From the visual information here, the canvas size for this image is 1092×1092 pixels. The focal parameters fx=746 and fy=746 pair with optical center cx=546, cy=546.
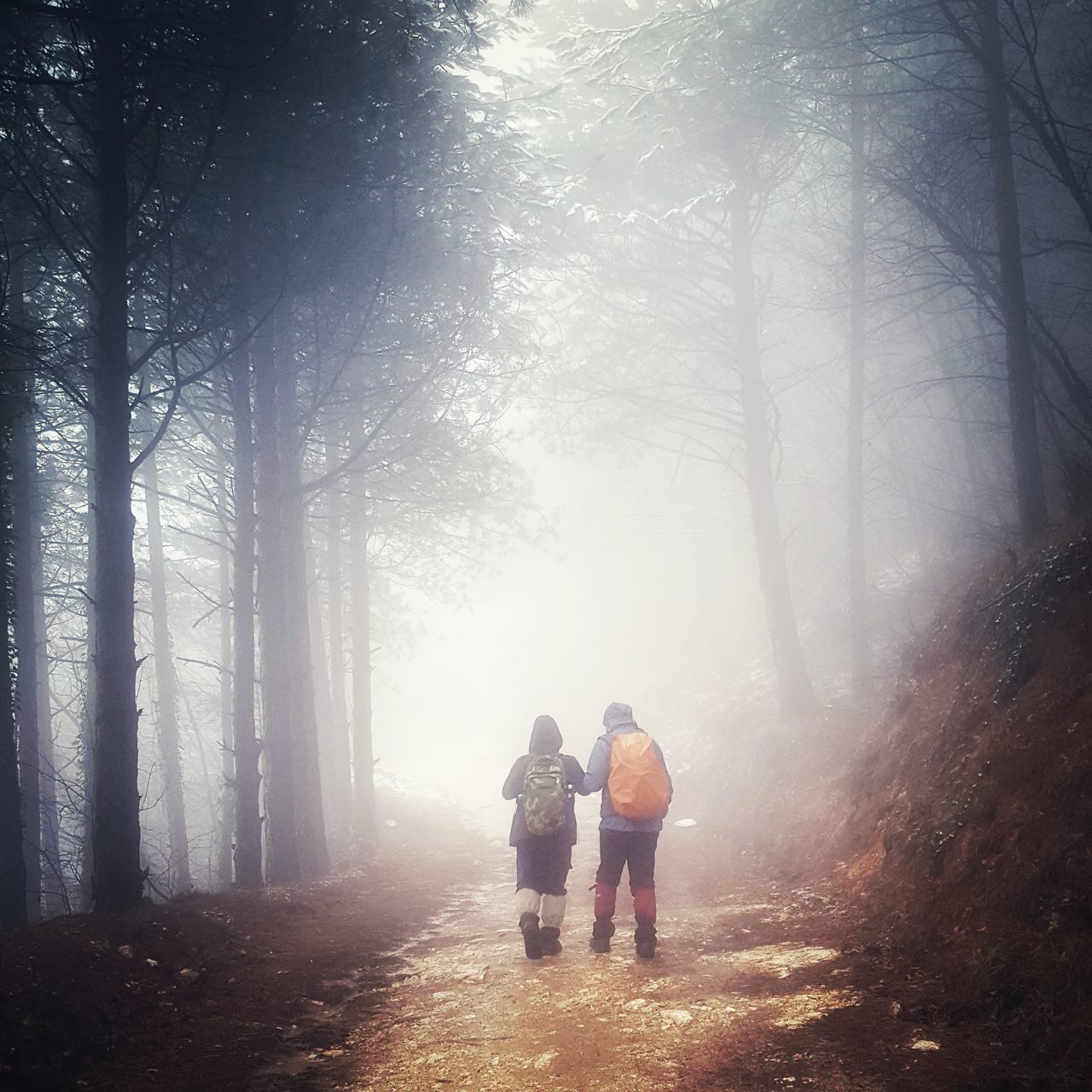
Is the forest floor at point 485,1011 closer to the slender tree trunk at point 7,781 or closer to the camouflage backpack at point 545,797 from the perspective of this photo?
the camouflage backpack at point 545,797

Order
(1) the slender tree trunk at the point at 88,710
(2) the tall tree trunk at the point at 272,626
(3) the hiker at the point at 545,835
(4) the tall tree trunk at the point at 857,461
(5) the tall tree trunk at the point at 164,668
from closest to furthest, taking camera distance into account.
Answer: (3) the hiker at the point at 545,835, (1) the slender tree trunk at the point at 88,710, (2) the tall tree trunk at the point at 272,626, (4) the tall tree trunk at the point at 857,461, (5) the tall tree trunk at the point at 164,668

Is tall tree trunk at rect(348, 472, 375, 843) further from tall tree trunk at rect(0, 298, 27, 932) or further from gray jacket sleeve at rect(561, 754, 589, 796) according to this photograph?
gray jacket sleeve at rect(561, 754, 589, 796)

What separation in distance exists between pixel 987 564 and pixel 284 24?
10065 millimetres

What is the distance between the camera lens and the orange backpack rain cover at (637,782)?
20.4 ft

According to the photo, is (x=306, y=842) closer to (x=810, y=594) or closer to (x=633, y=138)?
(x=633, y=138)

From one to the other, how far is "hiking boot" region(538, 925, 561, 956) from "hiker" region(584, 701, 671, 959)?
29cm

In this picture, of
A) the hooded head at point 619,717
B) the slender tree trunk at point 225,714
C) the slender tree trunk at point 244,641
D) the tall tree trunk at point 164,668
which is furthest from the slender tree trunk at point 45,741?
the hooded head at point 619,717

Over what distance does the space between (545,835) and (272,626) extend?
17.8 ft

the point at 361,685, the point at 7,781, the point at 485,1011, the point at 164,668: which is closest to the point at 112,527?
the point at 7,781

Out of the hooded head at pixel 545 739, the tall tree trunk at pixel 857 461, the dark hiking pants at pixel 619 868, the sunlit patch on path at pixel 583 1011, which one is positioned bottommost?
the sunlit patch on path at pixel 583 1011

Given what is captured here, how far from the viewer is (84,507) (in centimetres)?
1513

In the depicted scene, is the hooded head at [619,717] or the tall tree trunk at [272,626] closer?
the hooded head at [619,717]

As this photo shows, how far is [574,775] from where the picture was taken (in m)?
6.63

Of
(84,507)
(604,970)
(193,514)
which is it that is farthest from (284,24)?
(193,514)
